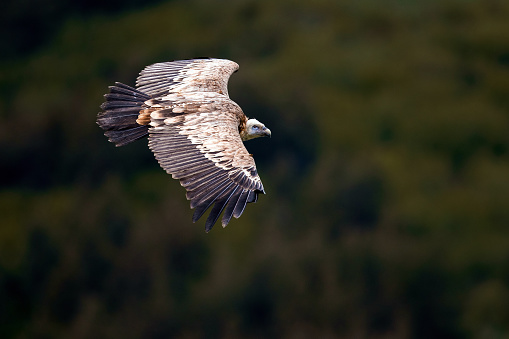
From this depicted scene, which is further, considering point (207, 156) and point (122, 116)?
point (122, 116)

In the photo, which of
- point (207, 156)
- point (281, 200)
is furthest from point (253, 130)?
point (281, 200)

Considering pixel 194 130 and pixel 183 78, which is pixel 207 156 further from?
pixel 183 78

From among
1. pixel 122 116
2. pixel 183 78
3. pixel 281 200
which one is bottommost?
pixel 281 200

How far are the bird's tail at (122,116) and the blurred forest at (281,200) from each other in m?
46.2

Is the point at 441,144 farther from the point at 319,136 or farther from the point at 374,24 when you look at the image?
the point at 374,24

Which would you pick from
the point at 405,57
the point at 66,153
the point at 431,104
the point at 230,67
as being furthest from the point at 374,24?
the point at 230,67

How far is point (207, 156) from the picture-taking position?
1303 cm

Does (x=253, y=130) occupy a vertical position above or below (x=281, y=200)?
above

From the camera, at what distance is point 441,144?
246ft

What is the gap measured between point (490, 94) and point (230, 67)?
2647 inches

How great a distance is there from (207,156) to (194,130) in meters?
0.66

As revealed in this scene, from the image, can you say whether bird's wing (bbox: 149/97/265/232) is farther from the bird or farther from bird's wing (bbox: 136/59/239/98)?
bird's wing (bbox: 136/59/239/98)

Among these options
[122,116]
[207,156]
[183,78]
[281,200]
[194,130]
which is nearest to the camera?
[207,156]

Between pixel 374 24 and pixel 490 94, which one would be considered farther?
pixel 374 24
